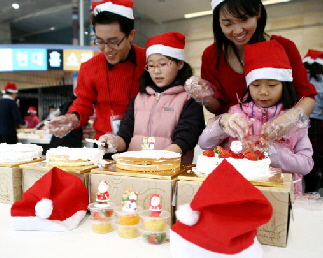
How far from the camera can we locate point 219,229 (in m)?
0.73

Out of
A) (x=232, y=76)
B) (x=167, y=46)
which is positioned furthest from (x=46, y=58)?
(x=232, y=76)

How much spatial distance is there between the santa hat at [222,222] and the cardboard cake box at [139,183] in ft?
0.70

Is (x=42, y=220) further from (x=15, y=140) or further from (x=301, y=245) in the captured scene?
(x=15, y=140)

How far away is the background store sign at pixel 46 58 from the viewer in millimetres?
5645

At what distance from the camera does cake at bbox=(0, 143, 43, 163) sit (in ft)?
4.35

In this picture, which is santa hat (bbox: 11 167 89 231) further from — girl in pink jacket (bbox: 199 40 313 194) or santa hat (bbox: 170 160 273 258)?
girl in pink jacket (bbox: 199 40 313 194)

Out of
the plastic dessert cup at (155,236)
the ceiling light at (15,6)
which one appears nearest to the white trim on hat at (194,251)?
the plastic dessert cup at (155,236)

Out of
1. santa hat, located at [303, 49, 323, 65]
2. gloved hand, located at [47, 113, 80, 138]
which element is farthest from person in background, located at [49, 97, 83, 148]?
santa hat, located at [303, 49, 323, 65]

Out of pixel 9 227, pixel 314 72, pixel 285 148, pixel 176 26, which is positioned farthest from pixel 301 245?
pixel 176 26

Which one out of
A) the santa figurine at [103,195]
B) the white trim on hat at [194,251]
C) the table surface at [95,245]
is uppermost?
the santa figurine at [103,195]

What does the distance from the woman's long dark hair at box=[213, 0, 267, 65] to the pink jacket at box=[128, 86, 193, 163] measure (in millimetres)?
327

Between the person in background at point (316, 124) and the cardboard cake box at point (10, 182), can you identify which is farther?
the person in background at point (316, 124)

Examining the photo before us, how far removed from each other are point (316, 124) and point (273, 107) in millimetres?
1744

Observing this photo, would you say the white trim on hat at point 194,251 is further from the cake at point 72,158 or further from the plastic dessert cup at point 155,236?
the cake at point 72,158
